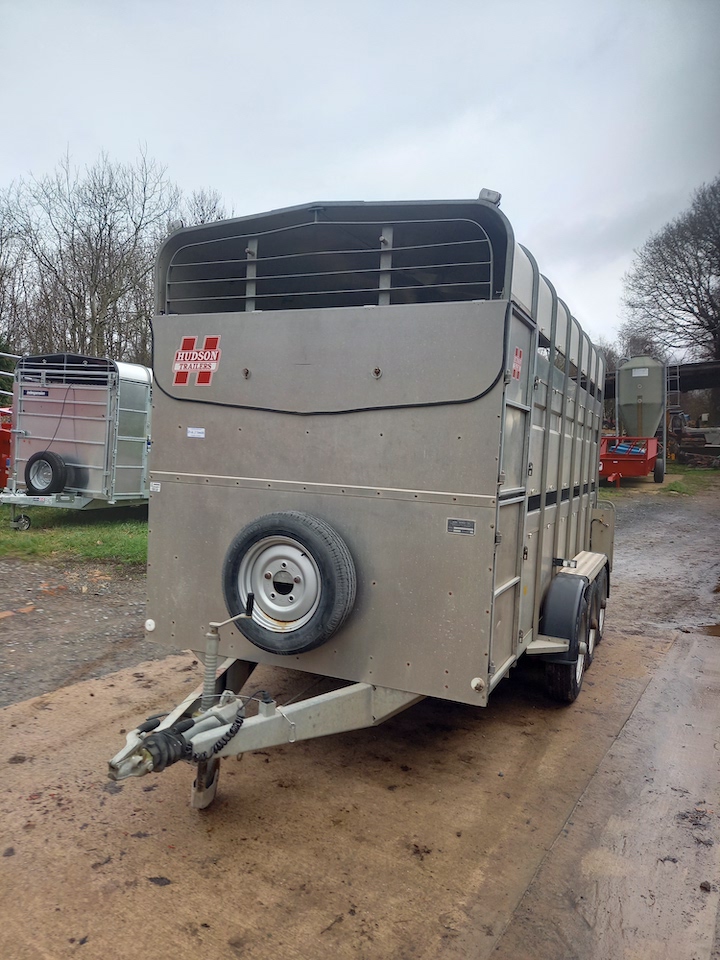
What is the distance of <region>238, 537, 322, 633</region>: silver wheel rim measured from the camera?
3.45m

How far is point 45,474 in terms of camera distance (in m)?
10.8

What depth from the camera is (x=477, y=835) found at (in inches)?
129

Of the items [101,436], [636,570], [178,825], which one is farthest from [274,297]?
[636,570]

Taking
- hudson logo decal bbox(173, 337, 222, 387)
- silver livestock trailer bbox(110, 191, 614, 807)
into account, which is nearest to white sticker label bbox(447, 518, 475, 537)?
silver livestock trailer bbox(110, 191, 614, 807)

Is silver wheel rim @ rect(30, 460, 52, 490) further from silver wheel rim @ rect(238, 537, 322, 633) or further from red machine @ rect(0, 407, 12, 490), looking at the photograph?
silver wheel rim @ rect(238, 537, 322, 633)

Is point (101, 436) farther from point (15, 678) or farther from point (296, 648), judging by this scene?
point (296, 648)

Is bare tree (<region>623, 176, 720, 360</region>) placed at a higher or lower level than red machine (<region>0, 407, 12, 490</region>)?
higher

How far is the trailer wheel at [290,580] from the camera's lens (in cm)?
338

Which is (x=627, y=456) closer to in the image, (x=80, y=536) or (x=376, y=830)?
(x=80, y=536)

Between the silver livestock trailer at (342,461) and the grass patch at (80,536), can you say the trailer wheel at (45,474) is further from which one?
the silver livestock trailer at (342,461)

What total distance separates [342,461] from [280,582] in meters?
0.70

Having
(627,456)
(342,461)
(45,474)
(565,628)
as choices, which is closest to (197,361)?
(342,461)

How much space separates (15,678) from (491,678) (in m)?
3.51

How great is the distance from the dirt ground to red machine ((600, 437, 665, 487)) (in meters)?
14.4
